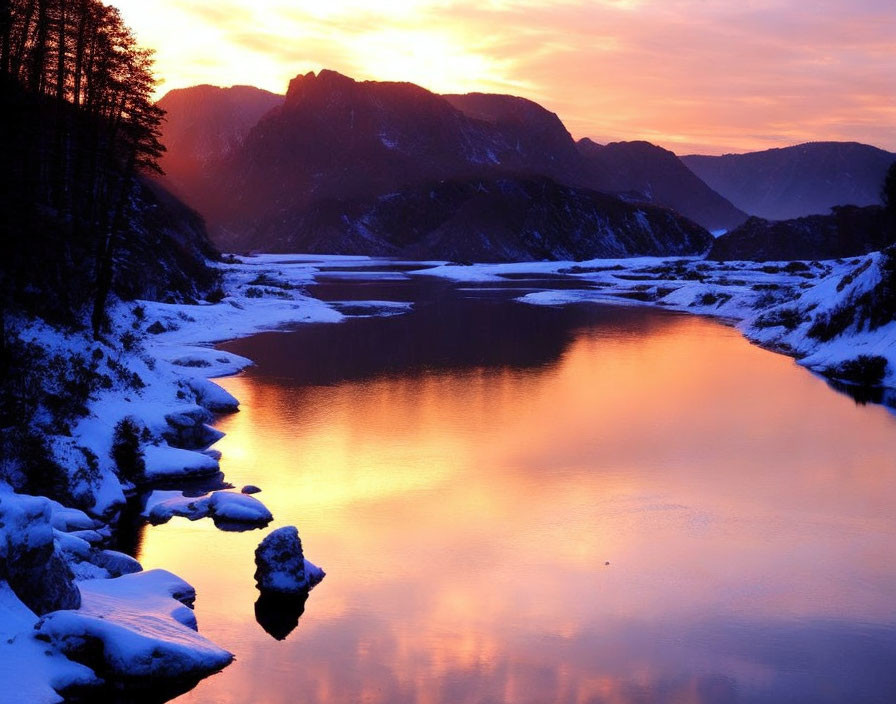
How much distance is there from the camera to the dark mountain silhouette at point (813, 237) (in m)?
174

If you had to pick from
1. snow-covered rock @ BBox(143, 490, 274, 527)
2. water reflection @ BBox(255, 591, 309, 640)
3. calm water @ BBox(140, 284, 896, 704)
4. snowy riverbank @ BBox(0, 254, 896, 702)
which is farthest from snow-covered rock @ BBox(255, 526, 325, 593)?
snow-covered rock @ BBox(143, 490, 274, 527)

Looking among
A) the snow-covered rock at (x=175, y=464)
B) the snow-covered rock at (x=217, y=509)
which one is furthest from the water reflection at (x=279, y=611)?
the snow-covered rock at (x=175, y=464)

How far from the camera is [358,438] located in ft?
109

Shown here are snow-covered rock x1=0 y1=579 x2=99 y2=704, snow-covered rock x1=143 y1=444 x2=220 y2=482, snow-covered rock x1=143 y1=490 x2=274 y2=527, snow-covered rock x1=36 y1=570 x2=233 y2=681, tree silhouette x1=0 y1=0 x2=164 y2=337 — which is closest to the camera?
snow-covered rock x1=0 y1=579 x2=99 y2=704

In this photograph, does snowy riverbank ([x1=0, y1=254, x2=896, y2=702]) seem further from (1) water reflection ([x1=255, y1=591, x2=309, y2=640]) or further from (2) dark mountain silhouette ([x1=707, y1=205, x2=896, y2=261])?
(2) dark mountain silhouette ([x1=707, y1=205, x2=896, y2=261])

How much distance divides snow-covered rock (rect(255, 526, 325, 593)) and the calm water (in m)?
0.58

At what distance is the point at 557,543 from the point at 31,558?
1252cm

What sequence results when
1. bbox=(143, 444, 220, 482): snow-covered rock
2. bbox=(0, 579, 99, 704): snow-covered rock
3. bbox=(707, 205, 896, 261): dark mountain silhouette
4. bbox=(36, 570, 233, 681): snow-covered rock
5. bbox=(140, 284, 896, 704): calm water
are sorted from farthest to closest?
bbox=(707, 205, 896, 261): dark mountain silhouette, bbox=(143, 444, 220, 482): snow-covered rock, bbox=(140, 284, 896, 704): calm water, bbox=(36, 570, 233, 681): snow-covered rock, bbox=(0, 579, 99, 704): snow-covered rock

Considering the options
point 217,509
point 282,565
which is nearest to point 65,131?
point 217,509

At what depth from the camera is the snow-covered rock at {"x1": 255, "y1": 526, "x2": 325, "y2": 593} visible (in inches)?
771

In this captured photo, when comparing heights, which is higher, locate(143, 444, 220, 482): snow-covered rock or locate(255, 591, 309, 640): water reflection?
locate(143, 444, 220, 482): snow-covered rock

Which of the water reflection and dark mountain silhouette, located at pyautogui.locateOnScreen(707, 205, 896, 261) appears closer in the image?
the water reflection

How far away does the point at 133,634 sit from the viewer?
1591cm

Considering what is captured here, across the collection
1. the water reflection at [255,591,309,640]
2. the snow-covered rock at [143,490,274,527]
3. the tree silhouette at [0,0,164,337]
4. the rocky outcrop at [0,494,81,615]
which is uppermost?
the tree silhouette at [0,0,164,337]
